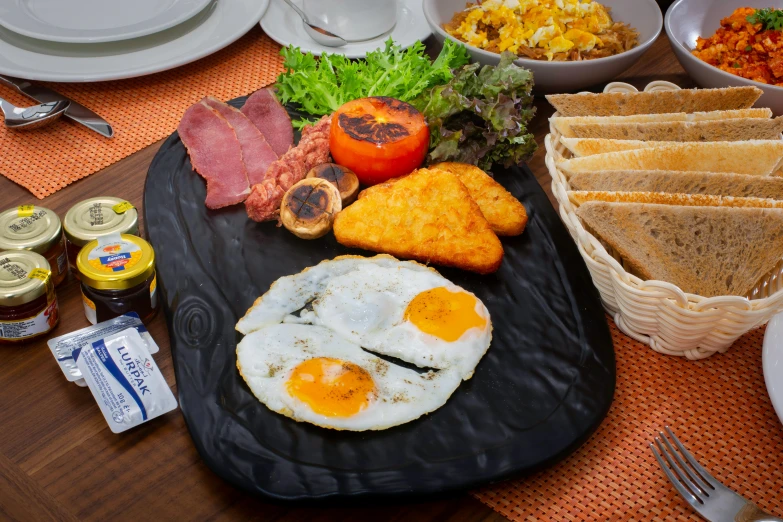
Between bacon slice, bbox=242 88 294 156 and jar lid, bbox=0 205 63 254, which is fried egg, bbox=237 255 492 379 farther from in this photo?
bacon slice, bbox=242 88 294 156

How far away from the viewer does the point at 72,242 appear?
263cm

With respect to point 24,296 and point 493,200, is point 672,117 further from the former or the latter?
point 24,296

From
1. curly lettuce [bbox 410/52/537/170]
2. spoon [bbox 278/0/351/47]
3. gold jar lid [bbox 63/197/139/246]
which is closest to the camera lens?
gold jar lid [bbox 63/197/139/246]

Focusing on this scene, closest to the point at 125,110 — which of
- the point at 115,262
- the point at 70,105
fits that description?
the point at 70,105

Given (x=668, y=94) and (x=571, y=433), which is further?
(x=668, y=94)

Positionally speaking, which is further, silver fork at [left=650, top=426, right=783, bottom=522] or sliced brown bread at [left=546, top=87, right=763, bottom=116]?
sliced brown bread at [left=546, top=87, right=763, bottom=116]

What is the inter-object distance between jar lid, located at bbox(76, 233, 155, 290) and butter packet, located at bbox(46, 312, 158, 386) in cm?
13

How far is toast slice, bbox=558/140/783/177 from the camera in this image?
2914mm

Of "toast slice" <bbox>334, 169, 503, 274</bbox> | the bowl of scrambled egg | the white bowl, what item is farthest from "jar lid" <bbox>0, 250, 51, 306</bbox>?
the white bowl

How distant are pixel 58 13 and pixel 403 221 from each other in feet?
8.00

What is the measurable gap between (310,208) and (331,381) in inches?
35.2

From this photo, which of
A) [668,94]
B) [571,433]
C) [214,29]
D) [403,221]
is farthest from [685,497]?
[214,29]

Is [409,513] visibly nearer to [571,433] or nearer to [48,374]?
[571,433]

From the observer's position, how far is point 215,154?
3.24m
